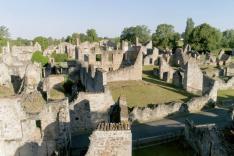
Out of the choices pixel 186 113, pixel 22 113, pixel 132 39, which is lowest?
pixel 186 113

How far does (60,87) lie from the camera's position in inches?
1326

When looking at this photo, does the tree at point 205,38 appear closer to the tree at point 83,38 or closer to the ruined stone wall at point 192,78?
the ruined stone wall at point 192,78

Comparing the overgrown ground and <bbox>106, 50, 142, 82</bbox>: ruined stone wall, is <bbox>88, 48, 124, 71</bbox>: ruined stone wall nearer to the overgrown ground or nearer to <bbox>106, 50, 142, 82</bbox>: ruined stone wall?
<bbox>106, 50, 142, 82</bbox>: ruined stone wall

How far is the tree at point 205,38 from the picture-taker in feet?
227

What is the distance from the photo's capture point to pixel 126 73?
35062 mm

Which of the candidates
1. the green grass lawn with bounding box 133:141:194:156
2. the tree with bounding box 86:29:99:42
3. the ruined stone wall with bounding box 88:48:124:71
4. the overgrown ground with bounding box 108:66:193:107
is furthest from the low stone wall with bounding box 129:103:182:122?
the tree with bounding box 86:29:99:42

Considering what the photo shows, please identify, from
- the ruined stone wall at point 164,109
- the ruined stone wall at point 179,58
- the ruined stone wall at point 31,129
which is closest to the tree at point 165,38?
the ruined stone wall at point 179,58

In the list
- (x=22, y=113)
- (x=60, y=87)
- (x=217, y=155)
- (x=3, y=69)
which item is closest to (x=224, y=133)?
(x=217, y=155)

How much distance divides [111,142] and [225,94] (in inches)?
921

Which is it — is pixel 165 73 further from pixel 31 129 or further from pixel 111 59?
pixel 31 129

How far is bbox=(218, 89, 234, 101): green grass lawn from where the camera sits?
29484 millimetres

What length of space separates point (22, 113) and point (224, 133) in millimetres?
10618

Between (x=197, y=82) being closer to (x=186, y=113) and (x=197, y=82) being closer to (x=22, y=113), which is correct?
Result: (x=186, y=113)

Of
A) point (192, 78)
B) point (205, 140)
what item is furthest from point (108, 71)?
point (205, 140)
